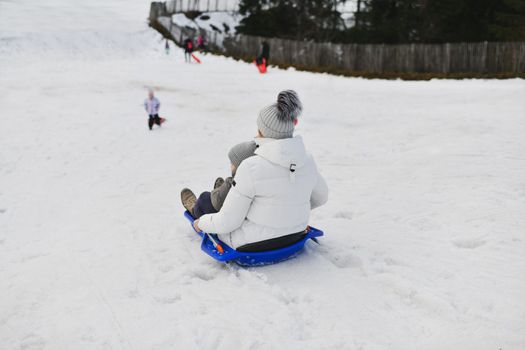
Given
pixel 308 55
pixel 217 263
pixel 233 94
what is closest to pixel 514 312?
pixel 217 263

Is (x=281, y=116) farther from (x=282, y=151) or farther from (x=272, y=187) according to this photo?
(x=272, y=187)

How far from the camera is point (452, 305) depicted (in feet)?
11.6

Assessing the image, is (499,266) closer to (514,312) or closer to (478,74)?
(514,312)

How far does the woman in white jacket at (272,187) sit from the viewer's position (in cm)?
361

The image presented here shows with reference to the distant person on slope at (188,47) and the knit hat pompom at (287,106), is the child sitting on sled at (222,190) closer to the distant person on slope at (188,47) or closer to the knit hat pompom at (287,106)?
the knit hat pompom at (287,106)

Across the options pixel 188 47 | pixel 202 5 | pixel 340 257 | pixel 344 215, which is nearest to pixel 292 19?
pixel 202 5

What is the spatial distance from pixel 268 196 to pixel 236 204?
268mm

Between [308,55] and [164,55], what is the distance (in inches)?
405

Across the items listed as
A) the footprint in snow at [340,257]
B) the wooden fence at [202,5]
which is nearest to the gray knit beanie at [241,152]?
the footprint in snow at [340,257]

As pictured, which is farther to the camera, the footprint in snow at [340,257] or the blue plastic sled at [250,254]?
the footprint in snow at [340,257]

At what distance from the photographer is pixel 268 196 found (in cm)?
373

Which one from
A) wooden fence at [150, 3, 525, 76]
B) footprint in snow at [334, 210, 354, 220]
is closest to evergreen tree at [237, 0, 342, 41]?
wooden fence at [150, 3, 525, 76]

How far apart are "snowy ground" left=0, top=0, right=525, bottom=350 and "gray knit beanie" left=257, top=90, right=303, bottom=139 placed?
1281 millimetres

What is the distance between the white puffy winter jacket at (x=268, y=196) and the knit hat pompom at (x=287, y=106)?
19cm
